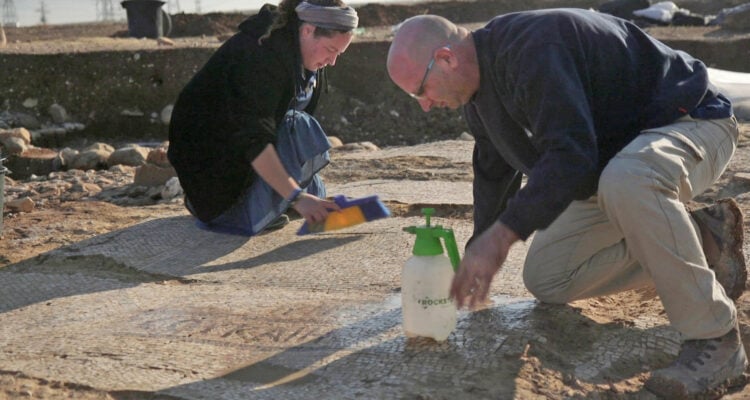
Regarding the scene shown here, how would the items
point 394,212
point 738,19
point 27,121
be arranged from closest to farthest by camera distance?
point 394,212, point 27,121, point 738,19

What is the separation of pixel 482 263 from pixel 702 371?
697mm

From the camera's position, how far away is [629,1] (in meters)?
14.9

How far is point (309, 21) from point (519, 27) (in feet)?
4.74

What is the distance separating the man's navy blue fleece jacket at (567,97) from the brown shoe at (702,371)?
0.53 metres

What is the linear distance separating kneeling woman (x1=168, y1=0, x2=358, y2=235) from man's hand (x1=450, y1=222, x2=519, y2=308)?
1352mm

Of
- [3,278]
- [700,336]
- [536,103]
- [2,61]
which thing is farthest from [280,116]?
[2,61]

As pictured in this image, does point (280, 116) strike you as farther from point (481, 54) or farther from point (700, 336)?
point (700, 336)

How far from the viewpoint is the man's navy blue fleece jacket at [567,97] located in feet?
7.63

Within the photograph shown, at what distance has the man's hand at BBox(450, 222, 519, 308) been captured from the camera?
90.7 inches

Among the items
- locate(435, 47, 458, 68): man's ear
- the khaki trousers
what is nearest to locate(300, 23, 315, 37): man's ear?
locate(435, 47, 458, 68): man's ear

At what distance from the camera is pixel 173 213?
4.91 metres

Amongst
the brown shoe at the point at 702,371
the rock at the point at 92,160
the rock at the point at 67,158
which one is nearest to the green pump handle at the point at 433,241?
the brown shoe at the point at 702,371

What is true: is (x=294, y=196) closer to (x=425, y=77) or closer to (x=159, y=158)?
(x=425, y=77)

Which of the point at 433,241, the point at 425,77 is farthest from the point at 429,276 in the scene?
the point at 425,77
